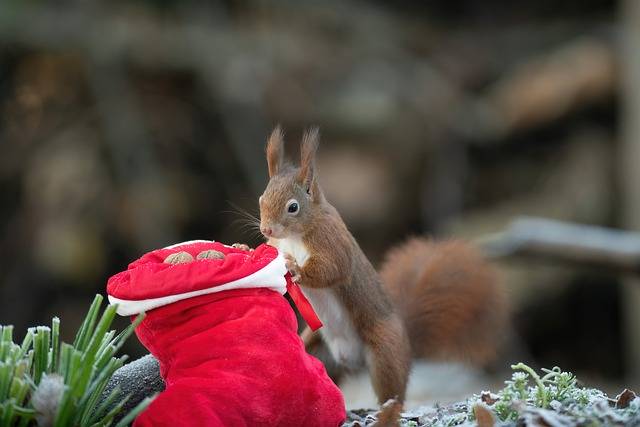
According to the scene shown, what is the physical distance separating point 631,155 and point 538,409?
2871 mm

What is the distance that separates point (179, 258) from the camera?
99cm

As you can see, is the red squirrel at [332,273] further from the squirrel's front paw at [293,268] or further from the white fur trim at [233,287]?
the white fur trim at [233,287]

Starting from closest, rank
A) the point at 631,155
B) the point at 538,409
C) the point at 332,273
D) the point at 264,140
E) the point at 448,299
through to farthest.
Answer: the point at 538,409 → the point at 332,273 → the point at 448,299 → the point at 631,155 → the point at 264,140

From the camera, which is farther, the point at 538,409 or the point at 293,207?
the point at 293,207

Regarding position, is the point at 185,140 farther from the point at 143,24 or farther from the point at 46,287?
the point at 46,287

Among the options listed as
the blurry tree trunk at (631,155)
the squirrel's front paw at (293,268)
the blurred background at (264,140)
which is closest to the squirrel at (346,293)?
the squirrel's front paw at (293,268)

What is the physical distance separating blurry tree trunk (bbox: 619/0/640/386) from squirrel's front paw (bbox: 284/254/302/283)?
245cm

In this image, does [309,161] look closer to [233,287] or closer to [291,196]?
[291,196]

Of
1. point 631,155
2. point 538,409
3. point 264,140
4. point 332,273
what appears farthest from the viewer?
point 264,140

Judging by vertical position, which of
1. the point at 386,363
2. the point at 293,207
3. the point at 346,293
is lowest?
the point at 386,363

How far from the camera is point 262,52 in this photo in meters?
4.15

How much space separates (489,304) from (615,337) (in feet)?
9.25

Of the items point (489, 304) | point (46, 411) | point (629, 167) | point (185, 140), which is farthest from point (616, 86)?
point (46, 411)

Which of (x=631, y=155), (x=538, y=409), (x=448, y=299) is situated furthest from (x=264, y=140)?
(x=538, y=409)
